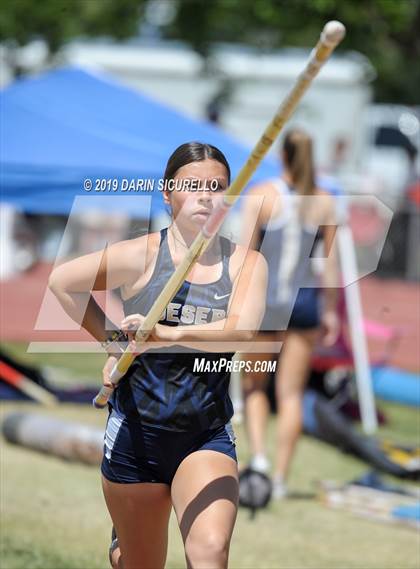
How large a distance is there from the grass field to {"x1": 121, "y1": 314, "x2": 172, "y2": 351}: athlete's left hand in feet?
6.87

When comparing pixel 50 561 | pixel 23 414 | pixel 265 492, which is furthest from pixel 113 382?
pixel 23 414

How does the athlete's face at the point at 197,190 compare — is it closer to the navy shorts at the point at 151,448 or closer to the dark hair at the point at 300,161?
the navy shorts at the point at 151,448

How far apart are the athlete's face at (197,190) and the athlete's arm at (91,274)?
19 cm

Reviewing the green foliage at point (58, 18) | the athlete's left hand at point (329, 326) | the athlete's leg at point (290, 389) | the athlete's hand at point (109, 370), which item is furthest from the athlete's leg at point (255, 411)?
the green foliage at point (58, 18)

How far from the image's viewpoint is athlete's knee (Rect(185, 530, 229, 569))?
3.52 m

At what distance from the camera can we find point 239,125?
27.0m

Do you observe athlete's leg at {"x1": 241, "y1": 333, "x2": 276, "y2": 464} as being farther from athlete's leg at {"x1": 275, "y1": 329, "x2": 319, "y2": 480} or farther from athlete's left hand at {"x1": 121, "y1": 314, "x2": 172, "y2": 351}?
athlete's left hand at {"x1": 121, "y1": 314, "x2": 172, "y2": 351}

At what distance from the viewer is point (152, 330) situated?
3.67 metres

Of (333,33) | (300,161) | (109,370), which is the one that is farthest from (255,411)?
(333,33)

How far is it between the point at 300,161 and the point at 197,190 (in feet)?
11.2

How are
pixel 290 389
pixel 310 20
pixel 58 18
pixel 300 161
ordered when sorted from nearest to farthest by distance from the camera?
1. pixel 300 161
2. pixel 290 389
3. pixel 310 20
4. pixel 58 18

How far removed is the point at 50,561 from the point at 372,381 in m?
Answer: 5.61

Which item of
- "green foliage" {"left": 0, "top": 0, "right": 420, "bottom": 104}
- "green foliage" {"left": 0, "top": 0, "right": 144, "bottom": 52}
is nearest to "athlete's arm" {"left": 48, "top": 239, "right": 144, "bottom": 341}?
"green foliage" {"left": 0, "top": 0, "right": 420, "bottom": 104}

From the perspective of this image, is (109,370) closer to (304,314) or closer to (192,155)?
(192,155)
